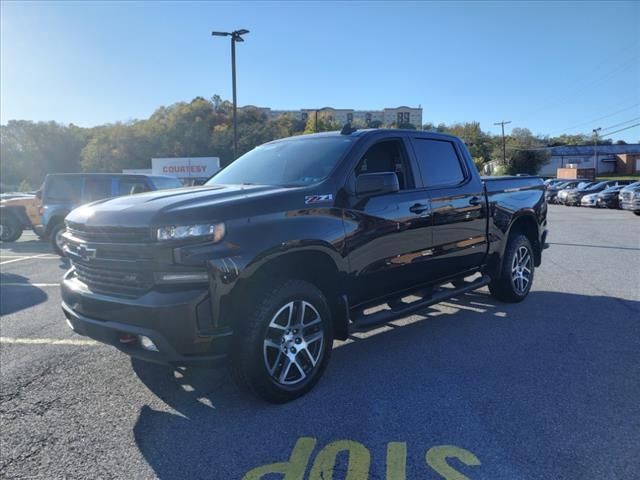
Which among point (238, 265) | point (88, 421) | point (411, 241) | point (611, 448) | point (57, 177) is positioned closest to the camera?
point (611, 448)

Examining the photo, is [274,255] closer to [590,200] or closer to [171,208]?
[171,208]

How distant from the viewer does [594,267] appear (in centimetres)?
884

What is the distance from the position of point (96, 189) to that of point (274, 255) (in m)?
9.77

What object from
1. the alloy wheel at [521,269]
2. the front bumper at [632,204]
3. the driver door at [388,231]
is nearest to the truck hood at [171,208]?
the driver door at [388,231]

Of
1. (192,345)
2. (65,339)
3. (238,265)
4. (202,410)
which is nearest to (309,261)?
(238,265)

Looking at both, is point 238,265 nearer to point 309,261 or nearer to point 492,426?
point 309,261

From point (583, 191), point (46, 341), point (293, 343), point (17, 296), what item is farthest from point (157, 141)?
point (293, 343)

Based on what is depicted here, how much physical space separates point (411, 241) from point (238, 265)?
1941mm

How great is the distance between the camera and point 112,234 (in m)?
3.33

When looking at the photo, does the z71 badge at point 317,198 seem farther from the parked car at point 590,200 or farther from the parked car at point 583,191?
the parked car at point 583,191

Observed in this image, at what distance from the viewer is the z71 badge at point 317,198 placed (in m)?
3.63

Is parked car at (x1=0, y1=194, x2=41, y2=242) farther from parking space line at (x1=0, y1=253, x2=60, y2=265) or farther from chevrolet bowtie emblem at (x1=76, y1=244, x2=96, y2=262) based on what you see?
chevrolet bowtie emblem at (x1=76, y1=244, x2=96, y2=262)

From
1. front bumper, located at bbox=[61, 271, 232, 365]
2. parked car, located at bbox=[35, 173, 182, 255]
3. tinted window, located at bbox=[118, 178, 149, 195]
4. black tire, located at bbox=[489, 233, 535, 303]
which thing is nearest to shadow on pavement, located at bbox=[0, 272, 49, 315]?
parked car, located at bbox=[35, 173, 182, 255]

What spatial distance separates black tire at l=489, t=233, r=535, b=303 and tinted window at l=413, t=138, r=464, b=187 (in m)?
1.37
